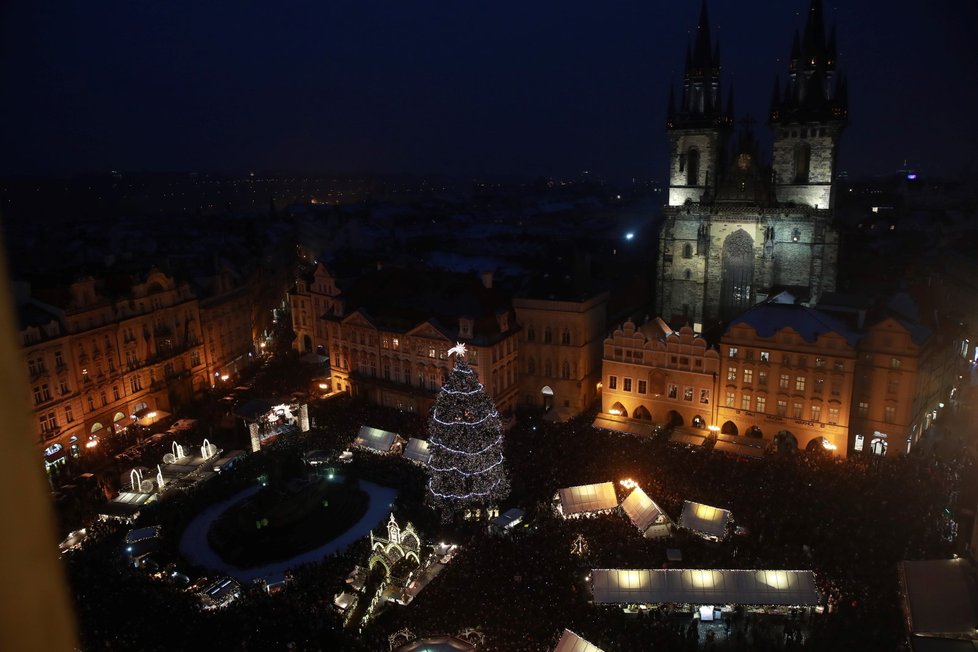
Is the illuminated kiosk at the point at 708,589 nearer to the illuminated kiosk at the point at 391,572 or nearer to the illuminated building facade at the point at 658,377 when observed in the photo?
the illuminated kiosk at the point at 391,572

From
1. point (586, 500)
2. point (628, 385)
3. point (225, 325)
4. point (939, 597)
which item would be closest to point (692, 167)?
point (628, 385)

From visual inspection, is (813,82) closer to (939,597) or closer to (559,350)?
(559,350)

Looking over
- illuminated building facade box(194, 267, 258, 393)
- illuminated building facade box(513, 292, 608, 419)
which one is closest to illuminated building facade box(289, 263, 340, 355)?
illuminated building facade box(194, 267, 258, 393)

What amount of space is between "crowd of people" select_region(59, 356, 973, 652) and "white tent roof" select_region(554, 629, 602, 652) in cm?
152

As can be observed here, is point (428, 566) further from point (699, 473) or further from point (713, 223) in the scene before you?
point (713, 223)

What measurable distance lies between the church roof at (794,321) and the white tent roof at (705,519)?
51.2 ft

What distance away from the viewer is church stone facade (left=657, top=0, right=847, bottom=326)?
60094 millimetres

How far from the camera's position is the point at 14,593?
2.96m

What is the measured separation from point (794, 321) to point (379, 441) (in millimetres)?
29383

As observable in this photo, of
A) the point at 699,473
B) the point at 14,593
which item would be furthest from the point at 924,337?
the point at 14,593

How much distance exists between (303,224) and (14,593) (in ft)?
431

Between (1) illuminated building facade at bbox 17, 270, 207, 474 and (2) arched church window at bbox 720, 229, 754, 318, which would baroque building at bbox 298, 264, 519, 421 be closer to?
(1) illuminated building facade at bbox 17, 270, 207, 474

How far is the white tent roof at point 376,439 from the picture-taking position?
4631cm

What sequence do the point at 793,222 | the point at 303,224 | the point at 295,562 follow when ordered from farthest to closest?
the point at 303,224 < the point at 793,222 < the point at 295,562
